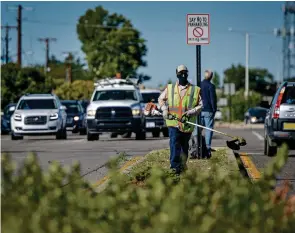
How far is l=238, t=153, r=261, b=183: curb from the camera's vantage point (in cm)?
1663

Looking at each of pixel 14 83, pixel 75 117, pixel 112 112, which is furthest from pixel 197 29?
pixel 14 83

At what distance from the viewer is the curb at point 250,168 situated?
16.6 m

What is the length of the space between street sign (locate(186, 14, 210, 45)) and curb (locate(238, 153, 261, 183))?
2.37 metres

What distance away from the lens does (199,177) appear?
8.21 meters

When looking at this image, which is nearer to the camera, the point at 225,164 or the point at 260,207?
the point at 260,207

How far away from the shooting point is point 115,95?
116ft

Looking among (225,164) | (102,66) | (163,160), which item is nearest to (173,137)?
(225,164)

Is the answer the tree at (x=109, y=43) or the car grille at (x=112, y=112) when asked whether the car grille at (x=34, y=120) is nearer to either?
the car grille at (x=112, y=112)

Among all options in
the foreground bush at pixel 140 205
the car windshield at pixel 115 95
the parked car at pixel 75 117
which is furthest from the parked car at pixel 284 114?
the parked car at pixel 75 117

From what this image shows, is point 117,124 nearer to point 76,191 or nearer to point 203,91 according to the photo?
point 203,91

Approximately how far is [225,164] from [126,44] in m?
99.6

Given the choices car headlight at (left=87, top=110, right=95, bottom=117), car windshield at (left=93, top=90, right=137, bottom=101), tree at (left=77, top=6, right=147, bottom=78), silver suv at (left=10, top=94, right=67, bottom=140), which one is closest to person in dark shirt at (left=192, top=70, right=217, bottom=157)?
car headlight at (left=87, top=110, right=95, bottom=117)

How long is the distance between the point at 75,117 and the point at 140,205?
39423 millimetres

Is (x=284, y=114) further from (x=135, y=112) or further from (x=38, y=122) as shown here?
(x=38, y=122)
